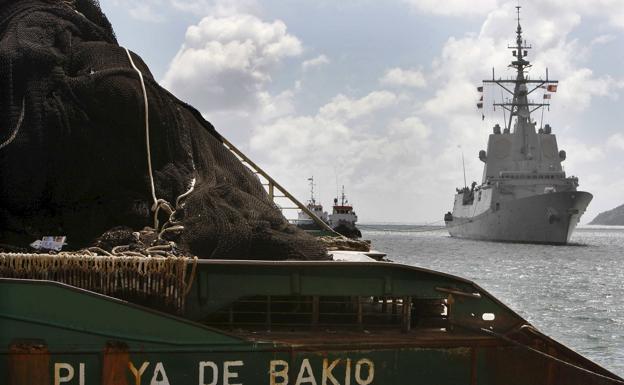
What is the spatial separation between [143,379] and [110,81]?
279cm

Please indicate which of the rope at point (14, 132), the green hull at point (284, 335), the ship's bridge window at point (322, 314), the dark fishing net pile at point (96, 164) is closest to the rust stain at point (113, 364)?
the green hull at point (284, 335)

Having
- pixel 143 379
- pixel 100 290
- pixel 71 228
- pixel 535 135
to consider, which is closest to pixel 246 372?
pixel 143 379

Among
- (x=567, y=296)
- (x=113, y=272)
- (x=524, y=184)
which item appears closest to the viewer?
(x=113, y=272)

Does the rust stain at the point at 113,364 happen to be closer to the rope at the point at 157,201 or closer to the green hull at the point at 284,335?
the green hull at the point at 284,335

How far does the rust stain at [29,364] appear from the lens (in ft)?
17.2

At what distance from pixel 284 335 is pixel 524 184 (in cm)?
7211

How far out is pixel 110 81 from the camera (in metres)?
6.64

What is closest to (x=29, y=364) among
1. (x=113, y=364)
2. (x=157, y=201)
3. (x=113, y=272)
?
(x=113, y=364)

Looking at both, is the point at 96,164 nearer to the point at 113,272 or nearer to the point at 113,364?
the point at 113,272

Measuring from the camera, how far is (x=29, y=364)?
5.25 meters

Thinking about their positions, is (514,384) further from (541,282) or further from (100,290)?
(541,282)

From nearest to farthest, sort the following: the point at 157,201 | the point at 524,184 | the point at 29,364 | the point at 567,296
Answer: the point at 29,364 < the point at 157,201 < the point at 567,296 < the point at 524,184

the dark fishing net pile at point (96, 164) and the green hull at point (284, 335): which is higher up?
the dark fishing net pile at point (96, 164)

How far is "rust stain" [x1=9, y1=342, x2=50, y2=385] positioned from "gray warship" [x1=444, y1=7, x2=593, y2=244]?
224 feet
